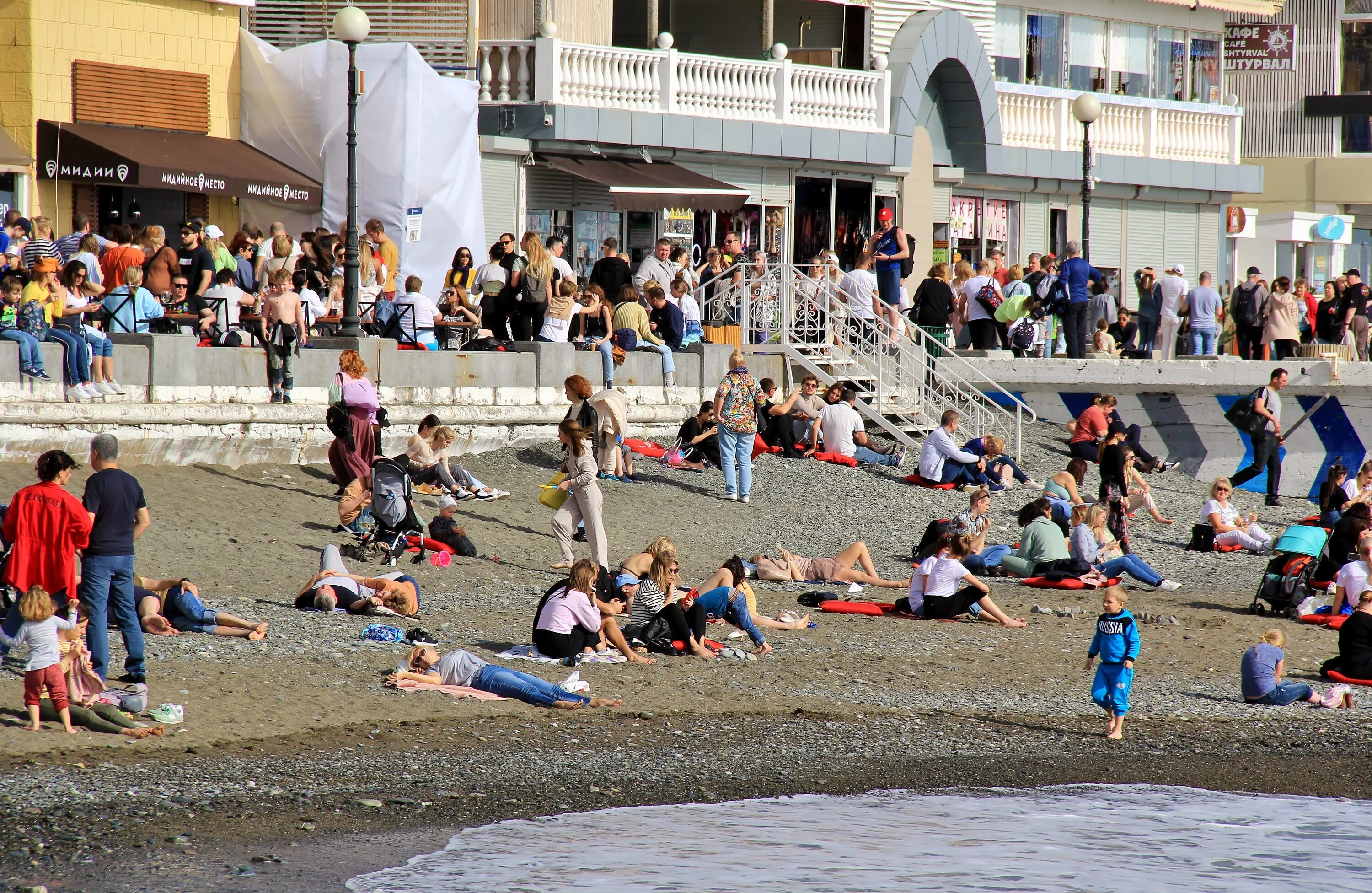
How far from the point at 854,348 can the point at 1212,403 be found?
6.41m

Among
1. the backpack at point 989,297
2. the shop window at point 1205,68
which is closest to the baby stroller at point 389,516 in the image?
the backpack at point 989,297

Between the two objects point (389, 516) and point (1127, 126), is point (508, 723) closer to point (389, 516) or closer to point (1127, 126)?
point (389, 516)

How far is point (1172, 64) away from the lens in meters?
34.8

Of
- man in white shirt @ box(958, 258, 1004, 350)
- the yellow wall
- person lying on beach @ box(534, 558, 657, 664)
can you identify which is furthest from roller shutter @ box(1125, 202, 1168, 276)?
person lying on beach @ box(534, 558, 657, 664)

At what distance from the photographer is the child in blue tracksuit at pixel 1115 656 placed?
39.5 ft

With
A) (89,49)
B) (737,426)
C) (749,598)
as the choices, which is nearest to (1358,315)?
(737,426)

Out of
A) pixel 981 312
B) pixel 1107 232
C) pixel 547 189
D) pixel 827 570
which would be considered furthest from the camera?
pixel 1107 232

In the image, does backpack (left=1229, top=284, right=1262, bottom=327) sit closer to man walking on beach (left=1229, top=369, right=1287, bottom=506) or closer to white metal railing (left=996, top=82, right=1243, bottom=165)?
man walking on beach (left=1229, top=369, right=1287, bottom=506)

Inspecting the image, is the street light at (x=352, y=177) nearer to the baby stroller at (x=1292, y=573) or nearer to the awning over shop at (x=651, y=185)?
the awning over shop at (x=651, y=185)

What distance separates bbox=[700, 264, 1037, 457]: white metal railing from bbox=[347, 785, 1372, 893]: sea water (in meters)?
11.6

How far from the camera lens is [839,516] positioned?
66.1ft

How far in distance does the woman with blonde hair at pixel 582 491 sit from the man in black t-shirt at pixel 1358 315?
56.0 ft

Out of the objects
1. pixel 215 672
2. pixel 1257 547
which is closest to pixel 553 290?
pixel 1257 547

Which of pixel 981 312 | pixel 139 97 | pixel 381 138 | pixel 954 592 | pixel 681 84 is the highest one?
pixel 681 84
